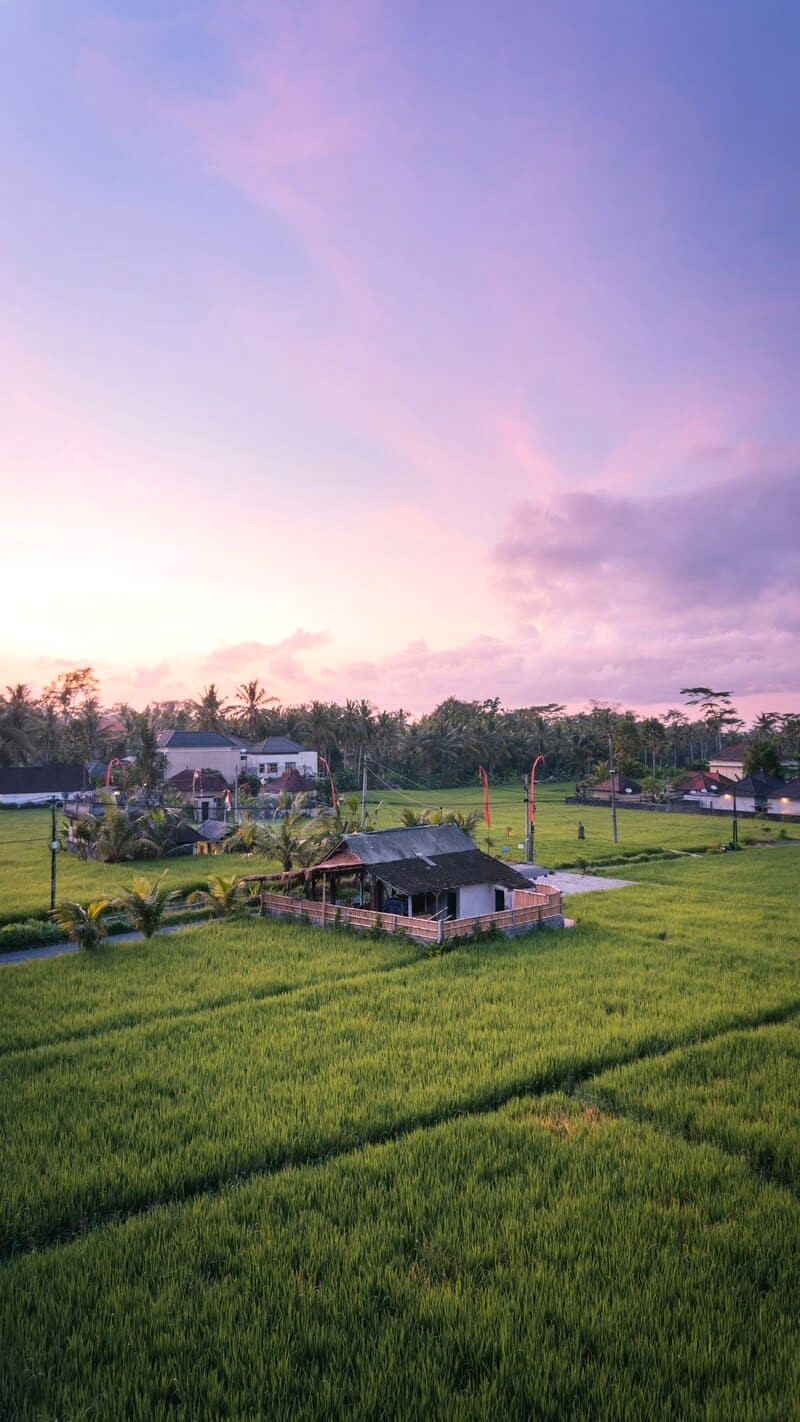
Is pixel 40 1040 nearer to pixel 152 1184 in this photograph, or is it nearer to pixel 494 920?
pixel 152 1184

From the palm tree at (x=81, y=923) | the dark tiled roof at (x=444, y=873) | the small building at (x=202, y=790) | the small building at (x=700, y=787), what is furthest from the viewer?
the small building at (x=700, y=787)

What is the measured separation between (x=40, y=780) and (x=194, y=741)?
15340mm

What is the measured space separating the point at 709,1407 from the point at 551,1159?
173 inches

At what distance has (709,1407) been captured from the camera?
6426mm

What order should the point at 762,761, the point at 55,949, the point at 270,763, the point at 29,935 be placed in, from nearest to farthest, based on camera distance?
the point at 55,949 → the point at 29,935 → the point at 270,763 → the point at 762,761

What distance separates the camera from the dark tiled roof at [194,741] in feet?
264

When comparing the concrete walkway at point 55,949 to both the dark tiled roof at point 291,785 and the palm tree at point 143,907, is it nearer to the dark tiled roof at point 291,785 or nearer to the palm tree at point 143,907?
the palm tree at point 143,907

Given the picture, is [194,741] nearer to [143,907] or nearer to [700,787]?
[700,787]

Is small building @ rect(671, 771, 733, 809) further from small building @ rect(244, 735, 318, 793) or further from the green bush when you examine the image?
the green bush

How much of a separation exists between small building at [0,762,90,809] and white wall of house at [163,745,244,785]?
333 inches

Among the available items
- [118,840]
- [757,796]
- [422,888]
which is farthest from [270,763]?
[422,888]

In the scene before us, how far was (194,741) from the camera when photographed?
81812mm

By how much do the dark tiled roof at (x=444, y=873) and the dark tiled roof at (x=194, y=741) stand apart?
56.0m

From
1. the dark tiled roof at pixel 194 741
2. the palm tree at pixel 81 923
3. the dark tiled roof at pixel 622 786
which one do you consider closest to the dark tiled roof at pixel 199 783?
the dark tiled roof at pixel 194 741
